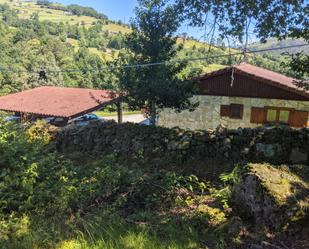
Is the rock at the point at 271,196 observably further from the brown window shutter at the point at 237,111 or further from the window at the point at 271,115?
the brown window shutter at the point at 237,111

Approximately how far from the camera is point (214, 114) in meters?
20.3

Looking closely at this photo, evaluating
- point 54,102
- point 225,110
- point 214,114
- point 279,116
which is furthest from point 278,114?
point 54,102

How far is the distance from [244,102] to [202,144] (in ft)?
42.4

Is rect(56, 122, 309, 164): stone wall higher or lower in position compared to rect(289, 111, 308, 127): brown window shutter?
higher

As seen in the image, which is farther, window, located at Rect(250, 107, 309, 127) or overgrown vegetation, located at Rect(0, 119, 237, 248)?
window, located at Rect(250, 107, 309, 127)

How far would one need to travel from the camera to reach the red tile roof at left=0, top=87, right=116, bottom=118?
20.2 m

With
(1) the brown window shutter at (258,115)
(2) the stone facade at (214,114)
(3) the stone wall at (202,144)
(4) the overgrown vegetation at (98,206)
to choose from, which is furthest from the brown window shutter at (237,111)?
(4) the overgrown vegetation at (98,206)

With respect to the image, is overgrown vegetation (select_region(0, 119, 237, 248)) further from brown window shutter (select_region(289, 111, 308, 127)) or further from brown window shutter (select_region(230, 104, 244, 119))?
brown window shutter (select_region(289, 111, 308, 127))

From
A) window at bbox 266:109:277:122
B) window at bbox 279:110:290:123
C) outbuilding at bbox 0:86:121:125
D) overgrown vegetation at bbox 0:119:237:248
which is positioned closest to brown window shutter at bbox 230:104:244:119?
window at bbox 266:109:277:122

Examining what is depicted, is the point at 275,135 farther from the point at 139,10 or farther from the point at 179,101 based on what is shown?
the point at 139,10

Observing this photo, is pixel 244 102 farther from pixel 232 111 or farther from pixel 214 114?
pixel 214 114

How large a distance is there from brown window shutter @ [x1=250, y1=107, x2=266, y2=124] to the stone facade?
183 millimetres

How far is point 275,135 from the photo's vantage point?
7352 millimetres

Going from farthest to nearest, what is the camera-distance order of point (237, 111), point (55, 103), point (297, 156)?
point (55, 103) → point (237, 111) → point (297, 156)
